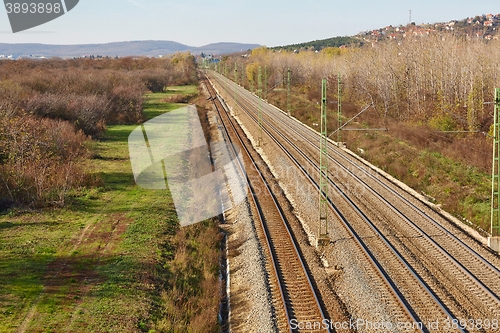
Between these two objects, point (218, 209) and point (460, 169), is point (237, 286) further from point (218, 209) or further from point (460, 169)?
point (460, 169)

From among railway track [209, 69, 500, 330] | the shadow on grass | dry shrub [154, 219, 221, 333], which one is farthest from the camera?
railway track [209, 69, 500, 330]

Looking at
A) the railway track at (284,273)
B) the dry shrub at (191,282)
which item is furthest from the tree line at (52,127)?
the railway track at (284,273)

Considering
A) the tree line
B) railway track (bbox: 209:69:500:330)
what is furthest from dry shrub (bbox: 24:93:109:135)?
railway track (bbox: 209:69:500:330)

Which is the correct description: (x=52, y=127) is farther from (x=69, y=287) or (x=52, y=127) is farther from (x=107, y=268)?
(x=69, y=287)

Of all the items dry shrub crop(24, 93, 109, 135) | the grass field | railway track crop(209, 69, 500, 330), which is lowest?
railway track crop(209, 69, 500, 330)

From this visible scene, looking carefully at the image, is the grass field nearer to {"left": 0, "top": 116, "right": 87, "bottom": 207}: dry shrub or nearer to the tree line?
{"left": 0, "top": 116, "right": 87, "bottom": 207}: dry shrub
